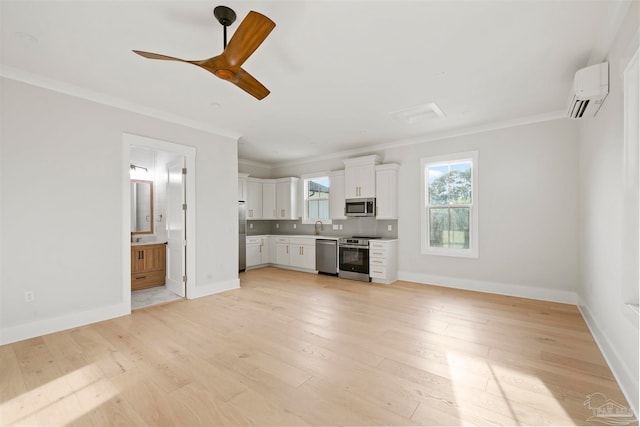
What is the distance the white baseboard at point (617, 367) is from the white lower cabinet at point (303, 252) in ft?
15.1

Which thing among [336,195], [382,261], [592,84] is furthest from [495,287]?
[336,195]

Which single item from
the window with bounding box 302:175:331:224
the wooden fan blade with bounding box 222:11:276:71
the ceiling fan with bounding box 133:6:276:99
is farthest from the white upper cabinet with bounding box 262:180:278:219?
the wooden fan blade with bounding box 222:11:276:71

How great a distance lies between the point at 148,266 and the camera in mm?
5152

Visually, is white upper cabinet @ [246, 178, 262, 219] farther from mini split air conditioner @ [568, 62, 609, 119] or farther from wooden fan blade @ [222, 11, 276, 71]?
mini split air conditioner @ [568, 62, 609, 119]

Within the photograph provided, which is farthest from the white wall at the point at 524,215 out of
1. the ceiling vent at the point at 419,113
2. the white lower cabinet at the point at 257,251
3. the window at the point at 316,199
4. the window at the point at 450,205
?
the white lower cabinet at the point at 257,251

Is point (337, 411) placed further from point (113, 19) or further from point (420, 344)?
point (113, 19)

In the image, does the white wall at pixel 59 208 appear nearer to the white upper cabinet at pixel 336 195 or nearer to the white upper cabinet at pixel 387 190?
the white upper cabinet at pixel 336 195

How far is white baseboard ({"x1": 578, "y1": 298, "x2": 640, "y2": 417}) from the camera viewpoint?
185 centimetres

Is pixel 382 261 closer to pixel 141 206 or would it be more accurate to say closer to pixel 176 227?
pixel 176 227

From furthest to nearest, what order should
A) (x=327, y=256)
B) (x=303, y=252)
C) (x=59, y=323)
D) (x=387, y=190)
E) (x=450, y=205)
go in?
(x=303, y=252) < (x=327, y=256) < (x=387, y=190) < (x=450, y=205) < (x=59, y=323)

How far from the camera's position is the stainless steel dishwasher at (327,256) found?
609 cm

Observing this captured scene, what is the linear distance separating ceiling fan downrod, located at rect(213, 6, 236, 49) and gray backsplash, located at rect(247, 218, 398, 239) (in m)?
4.54

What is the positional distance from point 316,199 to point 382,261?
250 centimetres

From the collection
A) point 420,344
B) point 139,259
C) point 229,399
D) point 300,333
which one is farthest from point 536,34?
point 139,259
